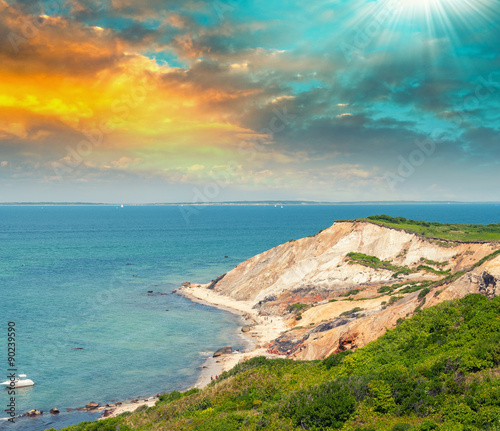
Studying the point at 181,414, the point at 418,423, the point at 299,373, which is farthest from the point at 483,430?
the point at 181,414

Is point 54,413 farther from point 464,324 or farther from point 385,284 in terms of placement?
point 385,284

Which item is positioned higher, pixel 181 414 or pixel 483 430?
pixel 483 430

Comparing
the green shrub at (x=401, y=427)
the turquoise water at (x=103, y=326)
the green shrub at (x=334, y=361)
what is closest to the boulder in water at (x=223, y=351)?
the turquoise water at (x=103, y=326)

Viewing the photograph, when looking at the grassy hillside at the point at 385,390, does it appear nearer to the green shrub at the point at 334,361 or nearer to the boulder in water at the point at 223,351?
the green shrub at the point at 334,361

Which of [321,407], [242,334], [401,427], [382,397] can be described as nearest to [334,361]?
[382,397]

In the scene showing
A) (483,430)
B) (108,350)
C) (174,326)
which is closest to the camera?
(483,430)

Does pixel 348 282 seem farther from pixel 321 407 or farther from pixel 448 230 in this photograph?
pixel 321 407
